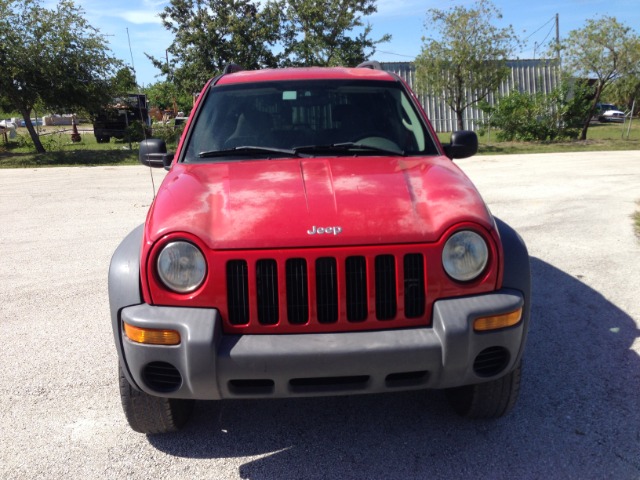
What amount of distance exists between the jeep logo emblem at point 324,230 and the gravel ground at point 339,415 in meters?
1.14

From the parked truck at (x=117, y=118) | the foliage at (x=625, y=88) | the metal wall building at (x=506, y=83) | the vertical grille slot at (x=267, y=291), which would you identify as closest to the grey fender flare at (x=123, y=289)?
the vertical grille slot at (x=267, y=291)

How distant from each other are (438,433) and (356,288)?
3.42 feet

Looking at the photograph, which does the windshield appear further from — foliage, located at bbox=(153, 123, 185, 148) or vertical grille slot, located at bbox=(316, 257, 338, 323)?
foliage, located at bbox=(153, 123, 185, 148)

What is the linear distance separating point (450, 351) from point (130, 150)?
23085mm

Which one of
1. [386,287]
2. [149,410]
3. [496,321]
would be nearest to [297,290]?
[386,287]

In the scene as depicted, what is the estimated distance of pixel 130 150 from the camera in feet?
78.3

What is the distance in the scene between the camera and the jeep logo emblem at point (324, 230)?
2.70 m

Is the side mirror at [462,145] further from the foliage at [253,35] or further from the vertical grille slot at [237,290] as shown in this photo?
the foliage at [253,35]

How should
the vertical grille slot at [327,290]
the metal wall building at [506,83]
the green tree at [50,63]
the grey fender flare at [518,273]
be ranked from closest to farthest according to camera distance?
the vertical grille slot at [327,290] < the grey fender flare at [518,273] < the green tree at [50,63] < the metal wall building at [506,83]

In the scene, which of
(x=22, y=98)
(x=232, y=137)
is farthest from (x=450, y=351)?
(x=22, y=98)

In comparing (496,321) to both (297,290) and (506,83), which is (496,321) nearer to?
(297,290)

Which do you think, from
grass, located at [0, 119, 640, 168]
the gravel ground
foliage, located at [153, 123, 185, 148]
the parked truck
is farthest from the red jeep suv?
foliage, located at [153, 123, 185, 148]

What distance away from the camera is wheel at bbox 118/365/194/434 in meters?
2.99

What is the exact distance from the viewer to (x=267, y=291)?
8.83 feet
